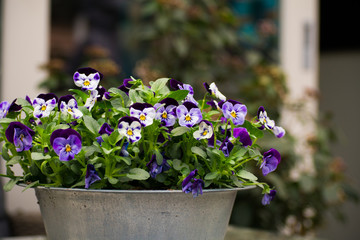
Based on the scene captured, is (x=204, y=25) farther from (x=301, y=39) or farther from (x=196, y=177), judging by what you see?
(x=196, y=177)

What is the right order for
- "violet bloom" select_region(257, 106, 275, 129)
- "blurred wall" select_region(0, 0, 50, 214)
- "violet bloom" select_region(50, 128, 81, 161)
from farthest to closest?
"blurred wall" select_region(0, 0, 50, 214)
"violet bloom" select_region(257, 106, 275, 129)
"violet bloom" select_region(50, 128, 81, 161)

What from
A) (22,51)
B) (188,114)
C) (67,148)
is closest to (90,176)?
(67,148)

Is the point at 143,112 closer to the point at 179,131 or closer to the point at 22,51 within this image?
the point at 179,131

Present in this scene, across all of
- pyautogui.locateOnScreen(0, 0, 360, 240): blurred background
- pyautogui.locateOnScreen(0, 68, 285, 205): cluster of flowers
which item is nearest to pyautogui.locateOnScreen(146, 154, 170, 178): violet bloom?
pyautogui.locateOnScreen(0, 68, 285, 205): cluster of flowers

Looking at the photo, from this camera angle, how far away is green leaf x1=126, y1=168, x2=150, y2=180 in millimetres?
593

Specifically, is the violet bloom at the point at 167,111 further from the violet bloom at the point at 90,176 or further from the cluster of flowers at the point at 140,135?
the violet bloom at the point at 90,176

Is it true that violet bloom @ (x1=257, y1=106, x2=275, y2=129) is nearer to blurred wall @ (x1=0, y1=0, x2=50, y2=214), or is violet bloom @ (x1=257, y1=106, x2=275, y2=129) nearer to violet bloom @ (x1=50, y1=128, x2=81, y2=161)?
violet bloom @ (x1=50, y1=128, x2=81, y2=161)

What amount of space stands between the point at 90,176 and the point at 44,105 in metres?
0.13

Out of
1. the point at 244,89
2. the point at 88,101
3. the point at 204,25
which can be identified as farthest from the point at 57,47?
the point at 88,101

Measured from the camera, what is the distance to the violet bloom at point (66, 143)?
573 millimetres

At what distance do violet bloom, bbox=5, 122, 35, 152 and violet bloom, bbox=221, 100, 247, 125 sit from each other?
25 cm

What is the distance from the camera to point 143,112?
1.96 feet

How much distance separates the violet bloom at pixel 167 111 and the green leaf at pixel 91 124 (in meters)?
0.08

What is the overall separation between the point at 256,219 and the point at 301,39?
5.71 ft
